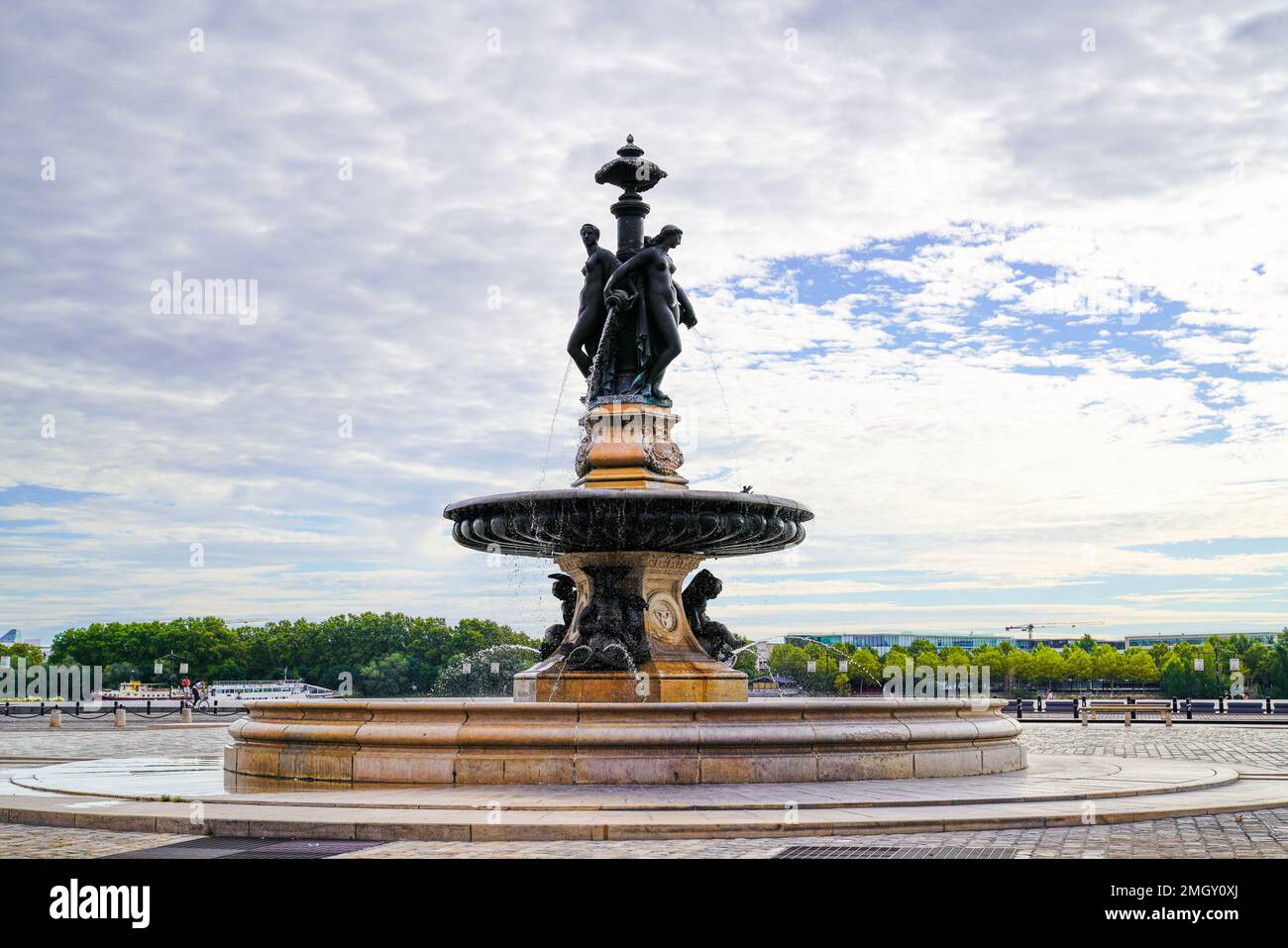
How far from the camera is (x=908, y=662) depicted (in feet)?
276

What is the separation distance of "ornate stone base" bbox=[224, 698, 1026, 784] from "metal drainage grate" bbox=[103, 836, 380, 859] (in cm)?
313

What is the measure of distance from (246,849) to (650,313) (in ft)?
34.7

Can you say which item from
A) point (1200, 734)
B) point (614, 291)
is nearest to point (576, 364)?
point (614, 291)

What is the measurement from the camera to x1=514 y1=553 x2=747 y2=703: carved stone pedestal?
636 inches

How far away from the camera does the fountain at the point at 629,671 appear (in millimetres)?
12500

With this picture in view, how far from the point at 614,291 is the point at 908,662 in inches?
2743

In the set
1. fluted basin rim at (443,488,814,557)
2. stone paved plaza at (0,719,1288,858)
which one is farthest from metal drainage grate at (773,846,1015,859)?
fluted basin rim at (443,488,814,557)

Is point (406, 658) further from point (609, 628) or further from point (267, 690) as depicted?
point (609, 628)

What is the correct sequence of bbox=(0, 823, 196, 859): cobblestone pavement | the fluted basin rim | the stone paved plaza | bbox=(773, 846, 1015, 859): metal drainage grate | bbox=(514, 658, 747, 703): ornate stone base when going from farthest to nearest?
bbox=(514, 658, 747, 703): ornate stone base → the fluted basin rim → bbox=(0, 823, 196, 859): cobblestone pavement → the stone paved plaza → bbox=(773, 846, 1015, 859): metal drainage grate

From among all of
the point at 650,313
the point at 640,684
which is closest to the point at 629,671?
the point at 640,684

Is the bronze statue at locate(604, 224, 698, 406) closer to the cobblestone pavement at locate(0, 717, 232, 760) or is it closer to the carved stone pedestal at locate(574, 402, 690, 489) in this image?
the carved stone pedestal at locate(574, 402, 690, 489)

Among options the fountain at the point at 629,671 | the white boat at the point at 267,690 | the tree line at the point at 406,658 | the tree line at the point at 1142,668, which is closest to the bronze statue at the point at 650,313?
the fountain at the point at 629,671

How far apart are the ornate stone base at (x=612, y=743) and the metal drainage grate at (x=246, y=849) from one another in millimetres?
3127
